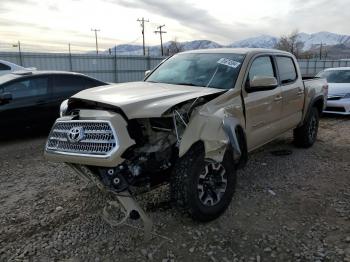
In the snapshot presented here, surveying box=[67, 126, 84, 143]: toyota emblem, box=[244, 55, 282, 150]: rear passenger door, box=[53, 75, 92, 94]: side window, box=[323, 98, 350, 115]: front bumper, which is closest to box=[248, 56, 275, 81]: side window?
box=[244, 55, 282, 150]: rear passenger door

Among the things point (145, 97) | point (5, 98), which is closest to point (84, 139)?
point (145, 97)

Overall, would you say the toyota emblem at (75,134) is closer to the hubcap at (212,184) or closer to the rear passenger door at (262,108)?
the hubcap at (212,184)

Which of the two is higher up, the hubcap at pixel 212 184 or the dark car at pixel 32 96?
the dark car at pixel 32 96

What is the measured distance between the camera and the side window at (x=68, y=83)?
784cm

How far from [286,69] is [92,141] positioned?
3.91m

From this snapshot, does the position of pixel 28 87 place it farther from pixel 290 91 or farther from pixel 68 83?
pixel 290 91

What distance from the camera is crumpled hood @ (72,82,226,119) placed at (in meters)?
3.31

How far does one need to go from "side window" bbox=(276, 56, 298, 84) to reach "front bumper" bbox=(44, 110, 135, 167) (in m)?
3.37

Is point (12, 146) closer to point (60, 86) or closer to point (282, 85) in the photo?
point (60, 86)

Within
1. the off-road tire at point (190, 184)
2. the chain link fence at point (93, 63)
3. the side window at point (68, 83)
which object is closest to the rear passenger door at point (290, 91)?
the off-road tire at point (190, 184)

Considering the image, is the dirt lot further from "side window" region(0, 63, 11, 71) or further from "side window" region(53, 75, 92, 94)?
"side window" region(0, 63, 11, 71)

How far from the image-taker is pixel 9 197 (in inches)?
178

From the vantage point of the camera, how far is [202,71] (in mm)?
4785

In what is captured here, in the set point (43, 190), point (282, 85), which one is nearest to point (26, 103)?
point (43, 190)
